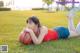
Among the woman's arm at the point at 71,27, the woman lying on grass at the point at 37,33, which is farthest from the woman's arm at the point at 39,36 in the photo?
the woman's arm at the point at 71,27

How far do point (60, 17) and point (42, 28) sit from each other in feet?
1.48

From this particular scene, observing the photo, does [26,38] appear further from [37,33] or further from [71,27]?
[71,27]

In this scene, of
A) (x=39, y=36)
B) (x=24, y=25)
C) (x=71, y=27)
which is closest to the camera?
(x=39, y=36)

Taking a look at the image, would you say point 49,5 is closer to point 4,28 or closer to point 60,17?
point 60,17

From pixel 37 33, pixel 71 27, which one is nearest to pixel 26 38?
pixel 37 33

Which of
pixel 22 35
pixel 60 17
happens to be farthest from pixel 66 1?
pixel 22 35

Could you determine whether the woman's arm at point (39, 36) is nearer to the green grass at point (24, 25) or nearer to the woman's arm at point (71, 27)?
the green grass at point (24, 25)

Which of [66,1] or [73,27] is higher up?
[66,1]

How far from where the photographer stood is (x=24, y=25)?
198 cm

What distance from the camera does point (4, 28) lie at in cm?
194

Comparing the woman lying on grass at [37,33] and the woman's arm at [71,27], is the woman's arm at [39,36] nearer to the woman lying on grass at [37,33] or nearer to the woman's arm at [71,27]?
the woman lying on grass at [37,33]

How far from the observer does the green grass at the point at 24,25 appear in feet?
4.95

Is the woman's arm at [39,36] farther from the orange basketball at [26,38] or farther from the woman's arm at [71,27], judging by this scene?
the woman's arm at [71,27]

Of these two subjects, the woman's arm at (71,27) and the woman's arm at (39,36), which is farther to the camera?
the woman's arm at (71,27)
